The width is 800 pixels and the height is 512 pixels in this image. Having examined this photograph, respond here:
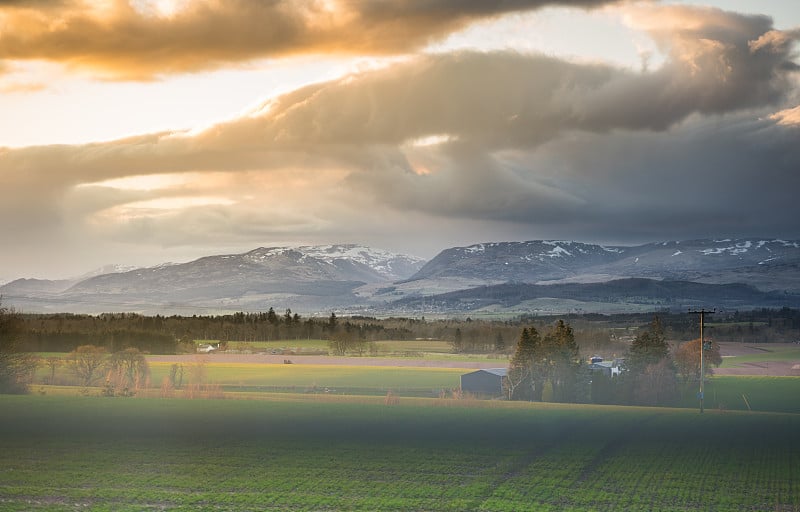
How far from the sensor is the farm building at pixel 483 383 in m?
122

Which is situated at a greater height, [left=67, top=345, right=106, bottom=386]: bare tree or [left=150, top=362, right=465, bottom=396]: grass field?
[left=67, top=345, right=106, bottom=386]: bare tree

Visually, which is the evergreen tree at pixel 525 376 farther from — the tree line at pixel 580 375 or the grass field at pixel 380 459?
the grass field at pixel 380 459

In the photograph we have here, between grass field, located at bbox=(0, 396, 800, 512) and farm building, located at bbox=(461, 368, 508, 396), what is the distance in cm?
3083

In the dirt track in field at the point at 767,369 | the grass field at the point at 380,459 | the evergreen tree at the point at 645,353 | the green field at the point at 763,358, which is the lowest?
the grass field at the point at 380,459

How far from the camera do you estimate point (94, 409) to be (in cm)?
8644

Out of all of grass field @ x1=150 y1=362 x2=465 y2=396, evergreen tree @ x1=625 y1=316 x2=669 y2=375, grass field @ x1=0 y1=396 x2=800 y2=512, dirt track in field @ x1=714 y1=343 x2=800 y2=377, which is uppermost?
evergreen tree @ x1=625 y1=316 x2=669 y2=375

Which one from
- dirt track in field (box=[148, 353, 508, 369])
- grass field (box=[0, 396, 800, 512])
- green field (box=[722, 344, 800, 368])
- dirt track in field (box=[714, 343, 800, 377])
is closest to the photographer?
grass field (box=[0, 396, 800, 512])

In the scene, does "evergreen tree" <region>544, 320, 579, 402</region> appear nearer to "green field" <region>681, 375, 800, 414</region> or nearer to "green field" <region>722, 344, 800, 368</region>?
"green field" <region>681, 375, 800, 414</region>

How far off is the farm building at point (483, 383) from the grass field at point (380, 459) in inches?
1214

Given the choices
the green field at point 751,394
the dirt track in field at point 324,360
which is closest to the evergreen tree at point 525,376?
the green field at point 751,394

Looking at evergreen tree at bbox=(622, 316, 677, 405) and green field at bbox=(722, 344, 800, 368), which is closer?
evergreen tree at bbox=(622, 316, 677, 405)

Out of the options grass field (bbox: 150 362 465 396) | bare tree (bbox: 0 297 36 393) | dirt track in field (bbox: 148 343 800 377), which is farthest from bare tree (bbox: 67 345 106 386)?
dirt track in field (bbox: 148 343 800 377)

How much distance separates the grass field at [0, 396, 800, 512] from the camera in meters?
47.1

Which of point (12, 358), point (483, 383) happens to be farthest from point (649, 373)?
point (12, 358)
